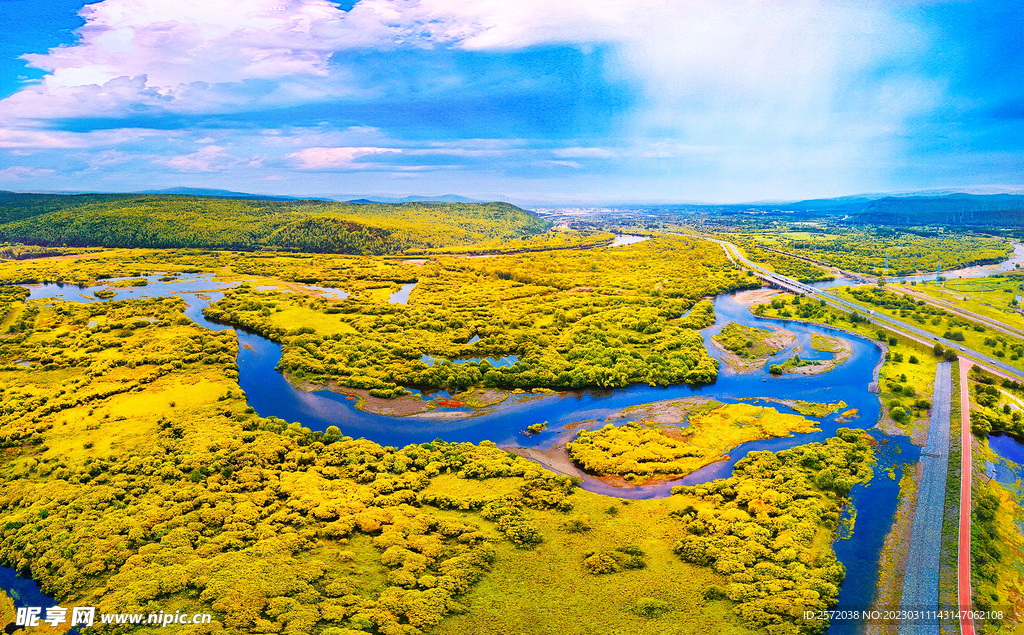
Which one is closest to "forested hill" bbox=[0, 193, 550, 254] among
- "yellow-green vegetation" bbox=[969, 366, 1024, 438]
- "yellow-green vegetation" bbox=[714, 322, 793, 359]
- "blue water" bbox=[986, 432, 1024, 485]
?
"yellow-green vegetation" bbox=[714, 322, 793, 359]

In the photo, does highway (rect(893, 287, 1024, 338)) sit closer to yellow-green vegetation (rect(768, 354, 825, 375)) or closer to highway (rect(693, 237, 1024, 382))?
highway (rect(693, 237, 1024, 382))

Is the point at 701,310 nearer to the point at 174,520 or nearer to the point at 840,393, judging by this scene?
the point at 840,393

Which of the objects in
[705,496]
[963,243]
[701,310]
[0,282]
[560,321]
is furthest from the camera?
[963,243]

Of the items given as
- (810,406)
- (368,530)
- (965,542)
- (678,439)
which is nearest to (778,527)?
(965,542)

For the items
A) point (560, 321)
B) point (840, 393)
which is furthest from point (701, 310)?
point (840, 393)

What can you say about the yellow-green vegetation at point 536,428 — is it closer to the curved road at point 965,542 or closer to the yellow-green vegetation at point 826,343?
the curved road at point 965,542
